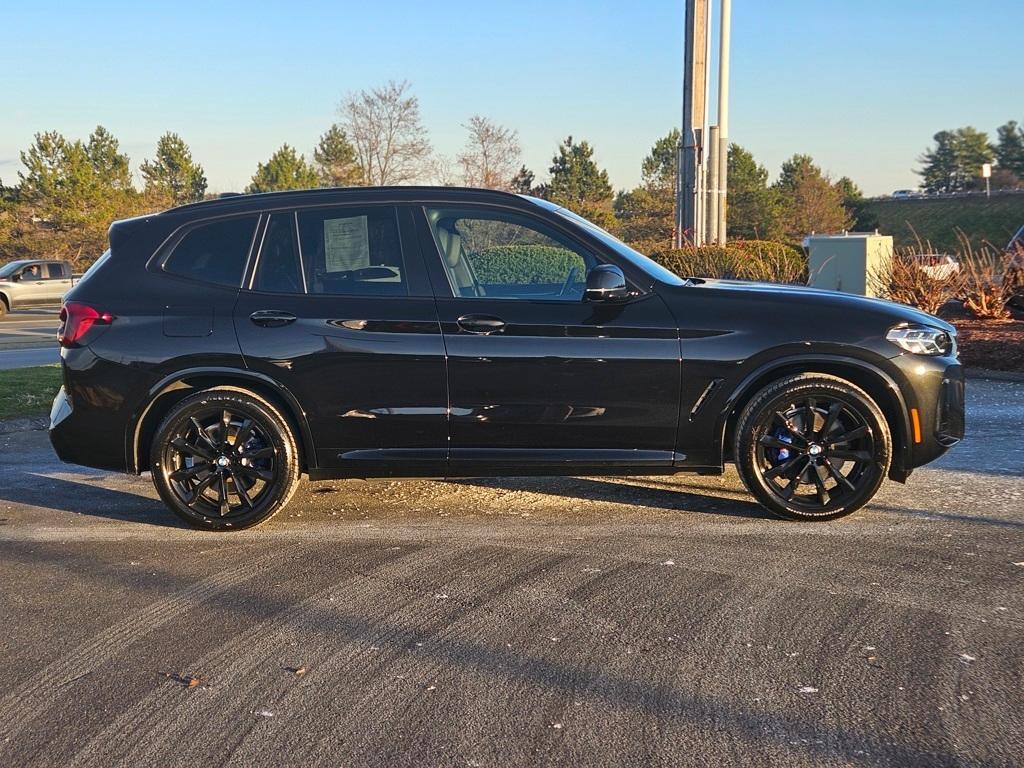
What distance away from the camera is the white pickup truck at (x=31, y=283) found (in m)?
32.1

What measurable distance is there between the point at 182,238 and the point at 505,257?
1.86 meters

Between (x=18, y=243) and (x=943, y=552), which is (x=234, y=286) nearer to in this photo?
(x=943, y=552)

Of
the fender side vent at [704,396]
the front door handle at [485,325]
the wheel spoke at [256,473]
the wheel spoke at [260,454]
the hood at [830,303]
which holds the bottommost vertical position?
the wheel spoke at [256,473]

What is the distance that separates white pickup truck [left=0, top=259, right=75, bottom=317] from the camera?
32094mm

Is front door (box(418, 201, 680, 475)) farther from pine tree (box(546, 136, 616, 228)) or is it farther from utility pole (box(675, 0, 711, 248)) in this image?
pine tree (box(546, 136, 616, 228))

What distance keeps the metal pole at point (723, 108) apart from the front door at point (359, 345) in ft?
44.2

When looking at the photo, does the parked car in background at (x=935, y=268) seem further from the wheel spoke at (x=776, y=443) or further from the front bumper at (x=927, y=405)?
the wheel spoke at (x=776, y=443)

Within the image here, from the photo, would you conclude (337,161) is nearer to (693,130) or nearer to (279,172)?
(279,172)

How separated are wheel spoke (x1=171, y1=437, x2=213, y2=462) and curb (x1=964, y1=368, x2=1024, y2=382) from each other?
811 centimetres

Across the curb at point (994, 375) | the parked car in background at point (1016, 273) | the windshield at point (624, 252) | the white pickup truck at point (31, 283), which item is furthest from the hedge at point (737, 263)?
the white pickup truck at point (31, 283)

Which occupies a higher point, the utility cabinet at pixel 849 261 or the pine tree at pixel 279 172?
the pine tree at pixel 279 172

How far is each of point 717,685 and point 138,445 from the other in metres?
3.69

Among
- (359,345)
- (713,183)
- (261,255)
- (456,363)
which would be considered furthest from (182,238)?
(713,183)

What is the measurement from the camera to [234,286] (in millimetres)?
5855
